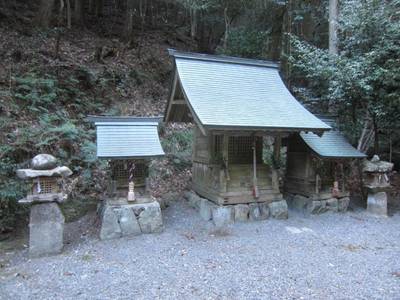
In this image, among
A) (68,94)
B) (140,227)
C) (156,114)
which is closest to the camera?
(140,227)

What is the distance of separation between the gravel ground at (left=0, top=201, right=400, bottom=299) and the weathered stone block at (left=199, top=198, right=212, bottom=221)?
270 mm

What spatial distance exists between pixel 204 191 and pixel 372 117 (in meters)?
5.09

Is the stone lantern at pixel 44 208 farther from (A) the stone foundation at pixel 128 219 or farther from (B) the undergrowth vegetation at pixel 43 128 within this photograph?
(B) the undergrowth vegetation at pixel 43 128

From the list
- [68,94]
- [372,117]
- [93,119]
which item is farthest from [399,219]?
[68,94]

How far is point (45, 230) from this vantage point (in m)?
5.09

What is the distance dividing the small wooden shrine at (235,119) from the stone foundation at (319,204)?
94cm

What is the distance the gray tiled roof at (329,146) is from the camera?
7.31m

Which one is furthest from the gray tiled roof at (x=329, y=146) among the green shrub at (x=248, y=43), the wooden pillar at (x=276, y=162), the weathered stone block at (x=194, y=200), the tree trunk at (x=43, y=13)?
the tree trunk at (x=43, y=13)

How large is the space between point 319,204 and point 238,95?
3.45 meters

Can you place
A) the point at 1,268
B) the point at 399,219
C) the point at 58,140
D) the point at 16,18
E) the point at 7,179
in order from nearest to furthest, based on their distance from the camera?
the point at 1,268 → the point at 7,179 → the point at 399,219 → the point at 58,140 → the point at 16,18

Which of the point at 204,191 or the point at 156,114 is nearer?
the point at 204,191

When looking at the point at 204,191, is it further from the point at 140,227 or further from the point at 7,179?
the point at 7,179

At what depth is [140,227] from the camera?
19.9 feet

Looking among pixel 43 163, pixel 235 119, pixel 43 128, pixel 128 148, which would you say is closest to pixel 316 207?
pixel 235 119
